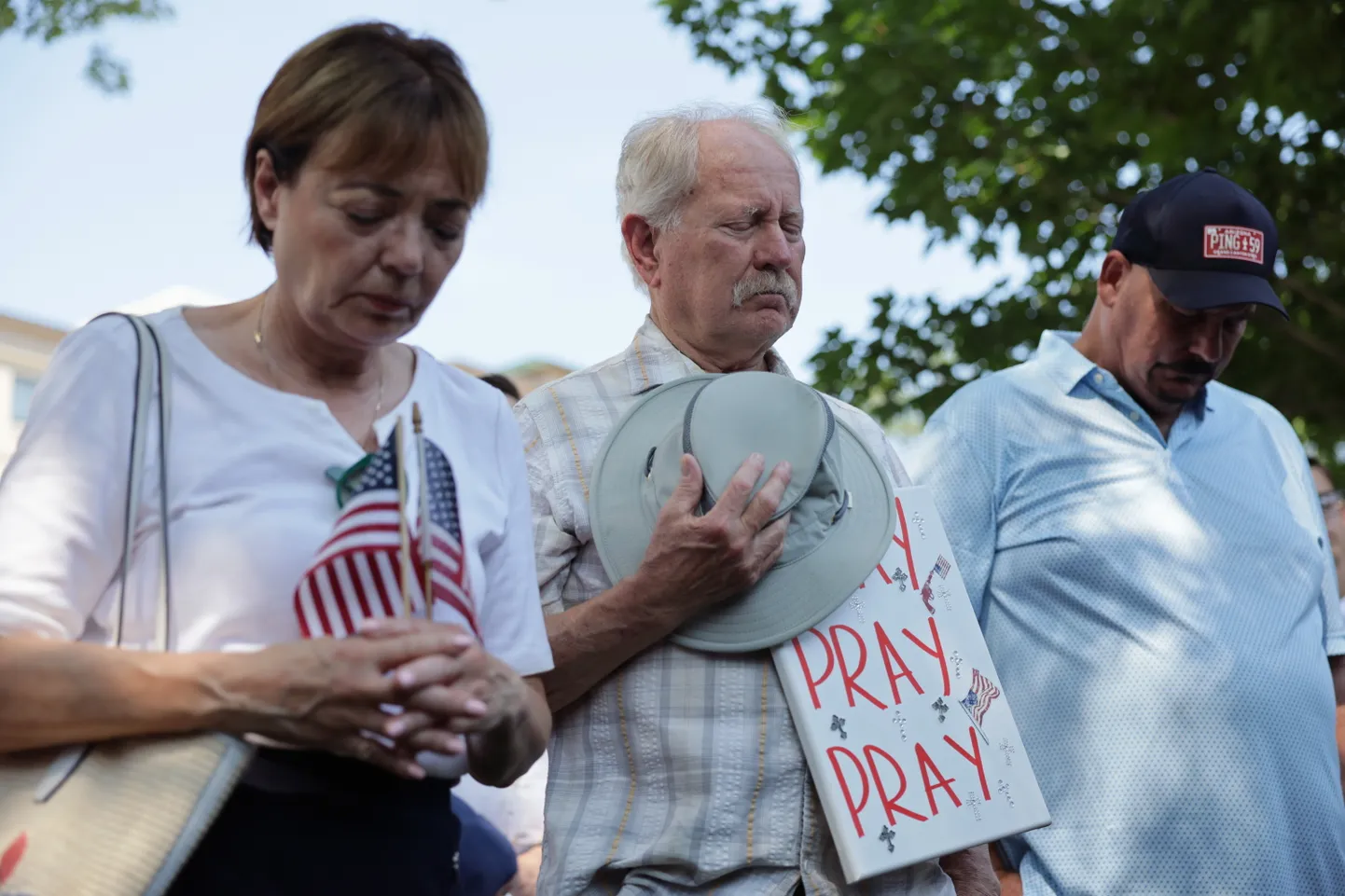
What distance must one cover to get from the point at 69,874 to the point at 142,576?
1.11ft

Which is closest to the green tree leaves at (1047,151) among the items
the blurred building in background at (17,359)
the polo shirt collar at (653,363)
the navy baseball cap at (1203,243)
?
the navy baseball cap at (1203,243)

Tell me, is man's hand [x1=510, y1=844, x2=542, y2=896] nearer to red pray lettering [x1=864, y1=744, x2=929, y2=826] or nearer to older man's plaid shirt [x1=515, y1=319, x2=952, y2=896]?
older man's plaid shirt [x1=515, y1=319, x2=952, y2=896]

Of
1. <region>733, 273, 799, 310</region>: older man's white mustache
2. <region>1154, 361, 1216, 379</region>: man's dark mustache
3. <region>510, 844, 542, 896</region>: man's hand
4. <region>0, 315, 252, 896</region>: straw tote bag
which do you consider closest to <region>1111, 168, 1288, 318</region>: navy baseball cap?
<region>1154, 361, 1216, 379</region>: man's dark mustache

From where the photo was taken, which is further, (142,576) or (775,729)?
(775,729)

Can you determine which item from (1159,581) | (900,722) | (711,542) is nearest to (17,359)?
(1159,581)

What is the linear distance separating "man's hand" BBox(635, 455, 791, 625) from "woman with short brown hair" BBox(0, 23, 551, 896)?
610mm

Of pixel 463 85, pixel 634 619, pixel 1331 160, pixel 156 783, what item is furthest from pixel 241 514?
pixel 1331 160

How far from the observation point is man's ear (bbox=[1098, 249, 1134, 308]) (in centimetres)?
371

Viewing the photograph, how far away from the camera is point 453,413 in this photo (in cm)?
208

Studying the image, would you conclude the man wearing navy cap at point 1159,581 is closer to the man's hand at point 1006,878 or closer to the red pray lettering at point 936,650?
the man's hand at point 1006,878

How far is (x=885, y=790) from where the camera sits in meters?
2.55

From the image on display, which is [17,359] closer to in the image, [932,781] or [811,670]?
[811,670]

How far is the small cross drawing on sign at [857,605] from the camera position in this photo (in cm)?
268

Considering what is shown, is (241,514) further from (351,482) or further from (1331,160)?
(1331,160)
